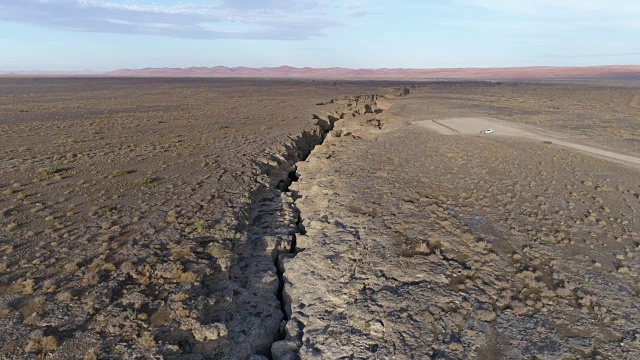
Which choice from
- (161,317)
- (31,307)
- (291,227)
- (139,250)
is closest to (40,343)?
(31,307)

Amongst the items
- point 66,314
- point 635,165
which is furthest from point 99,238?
point 635,165

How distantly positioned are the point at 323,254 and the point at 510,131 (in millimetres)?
16004

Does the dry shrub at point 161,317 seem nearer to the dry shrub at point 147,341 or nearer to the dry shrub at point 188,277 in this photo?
the dry shrub at point 147,341

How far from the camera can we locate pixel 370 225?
28.9 feet

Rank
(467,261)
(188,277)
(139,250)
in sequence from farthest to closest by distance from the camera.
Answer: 1. (139,250)
2. (467,261)
3. (188,277)

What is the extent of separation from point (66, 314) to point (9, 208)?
546 centimetres

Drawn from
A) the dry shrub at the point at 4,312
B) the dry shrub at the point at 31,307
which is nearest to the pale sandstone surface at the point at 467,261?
the dry shrub at the point at 31,307

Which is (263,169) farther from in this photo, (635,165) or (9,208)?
(635,165)

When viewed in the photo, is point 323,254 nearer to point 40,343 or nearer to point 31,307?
point 40,343

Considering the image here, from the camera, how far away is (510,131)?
65.4 ft

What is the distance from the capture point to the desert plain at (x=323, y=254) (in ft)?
17.9

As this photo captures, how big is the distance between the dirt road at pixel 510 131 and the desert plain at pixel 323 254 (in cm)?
44

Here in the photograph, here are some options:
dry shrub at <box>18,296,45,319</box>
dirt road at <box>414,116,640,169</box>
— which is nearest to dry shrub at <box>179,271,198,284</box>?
dry shrub at <box>18,296,45,319</box>

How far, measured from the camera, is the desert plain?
17.9 feet
